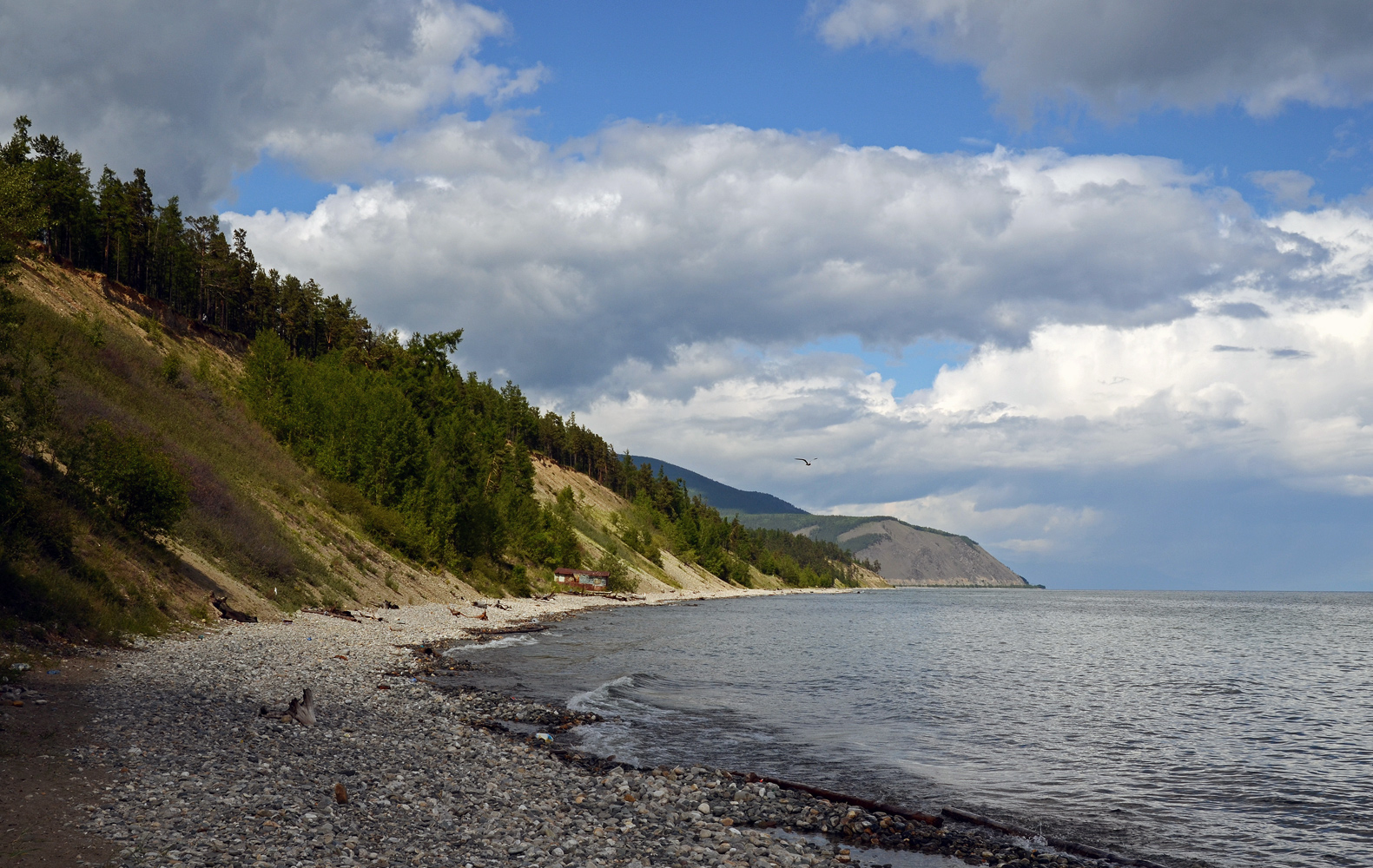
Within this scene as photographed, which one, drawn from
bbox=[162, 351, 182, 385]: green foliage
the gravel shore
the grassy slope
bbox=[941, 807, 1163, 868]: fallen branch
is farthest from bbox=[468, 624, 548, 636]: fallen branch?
bbox=[941, 807, 1163, 868]: fallen branch

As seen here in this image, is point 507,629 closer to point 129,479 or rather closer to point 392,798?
point 129,479

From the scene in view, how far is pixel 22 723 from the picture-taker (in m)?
14.1

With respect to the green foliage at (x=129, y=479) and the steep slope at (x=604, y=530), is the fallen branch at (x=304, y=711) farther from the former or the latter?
the steep slope at (x=604, y=530)

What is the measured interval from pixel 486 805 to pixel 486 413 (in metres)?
145

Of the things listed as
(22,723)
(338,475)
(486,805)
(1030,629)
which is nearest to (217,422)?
(338,475)

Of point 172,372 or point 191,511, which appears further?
point 172,372

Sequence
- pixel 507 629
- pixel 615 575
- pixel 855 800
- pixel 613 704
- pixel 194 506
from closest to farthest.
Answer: pixel 855 800, pixel 613 704, pixel 194 506, pixel 507 629, pixel 615 575

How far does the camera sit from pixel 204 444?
55.8 m

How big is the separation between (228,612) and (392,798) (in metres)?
25.6

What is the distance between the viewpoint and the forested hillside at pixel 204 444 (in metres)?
27.6

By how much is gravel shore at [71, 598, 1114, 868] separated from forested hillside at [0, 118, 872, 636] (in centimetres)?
880

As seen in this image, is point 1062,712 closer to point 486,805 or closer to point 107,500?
point 486,805

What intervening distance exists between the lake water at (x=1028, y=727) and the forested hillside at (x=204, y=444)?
14106mm

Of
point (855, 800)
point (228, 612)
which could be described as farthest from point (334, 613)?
point (855, 800)
